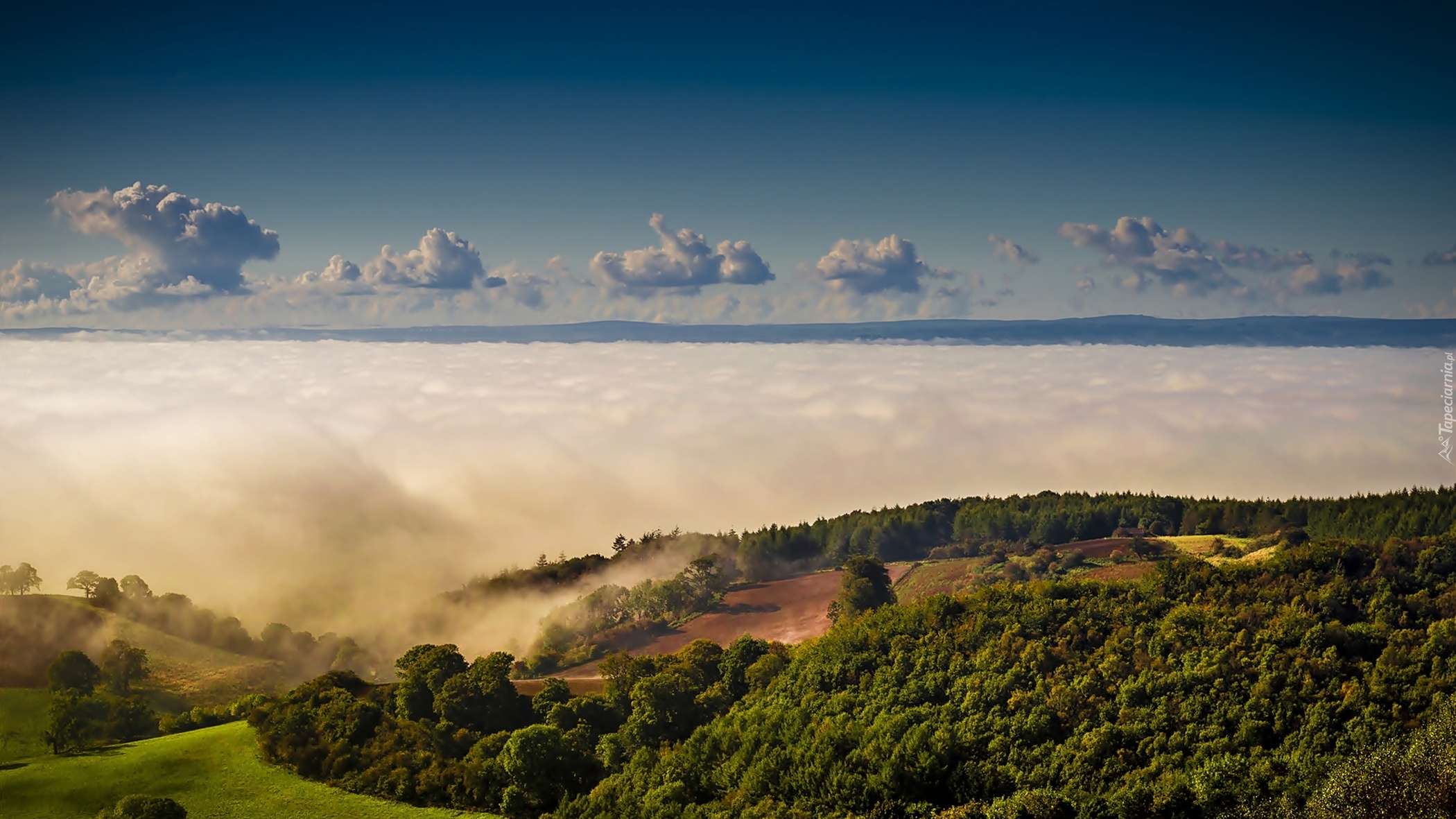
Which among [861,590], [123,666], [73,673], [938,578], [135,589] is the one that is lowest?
[135,589]

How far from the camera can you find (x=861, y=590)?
11744 centimetres

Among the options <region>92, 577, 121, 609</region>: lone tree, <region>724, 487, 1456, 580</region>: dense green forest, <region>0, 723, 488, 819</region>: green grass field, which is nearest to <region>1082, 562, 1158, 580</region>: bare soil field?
<region>724, 487, 1456, 580</region>: dense green forest

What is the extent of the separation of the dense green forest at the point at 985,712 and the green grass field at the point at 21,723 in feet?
68.6

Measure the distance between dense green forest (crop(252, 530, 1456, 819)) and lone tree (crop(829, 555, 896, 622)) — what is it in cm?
3434

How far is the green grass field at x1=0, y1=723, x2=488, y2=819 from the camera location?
6078 cm

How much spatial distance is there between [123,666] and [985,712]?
92271 mm

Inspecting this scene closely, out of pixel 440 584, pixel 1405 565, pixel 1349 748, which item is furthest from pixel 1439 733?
pixel 440 584

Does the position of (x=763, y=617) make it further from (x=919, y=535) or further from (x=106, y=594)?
(x=106, y=594)

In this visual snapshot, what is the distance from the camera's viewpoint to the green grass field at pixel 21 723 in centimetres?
7525

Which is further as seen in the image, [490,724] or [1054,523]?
[1054,523]

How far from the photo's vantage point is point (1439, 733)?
48281mm

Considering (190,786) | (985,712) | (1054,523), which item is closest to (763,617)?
(1054,523)

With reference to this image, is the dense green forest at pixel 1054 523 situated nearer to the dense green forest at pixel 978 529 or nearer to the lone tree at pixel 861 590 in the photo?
the dense green forest at pixel 978 529

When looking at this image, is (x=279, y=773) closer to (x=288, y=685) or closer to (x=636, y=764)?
(x=636, y=764)
